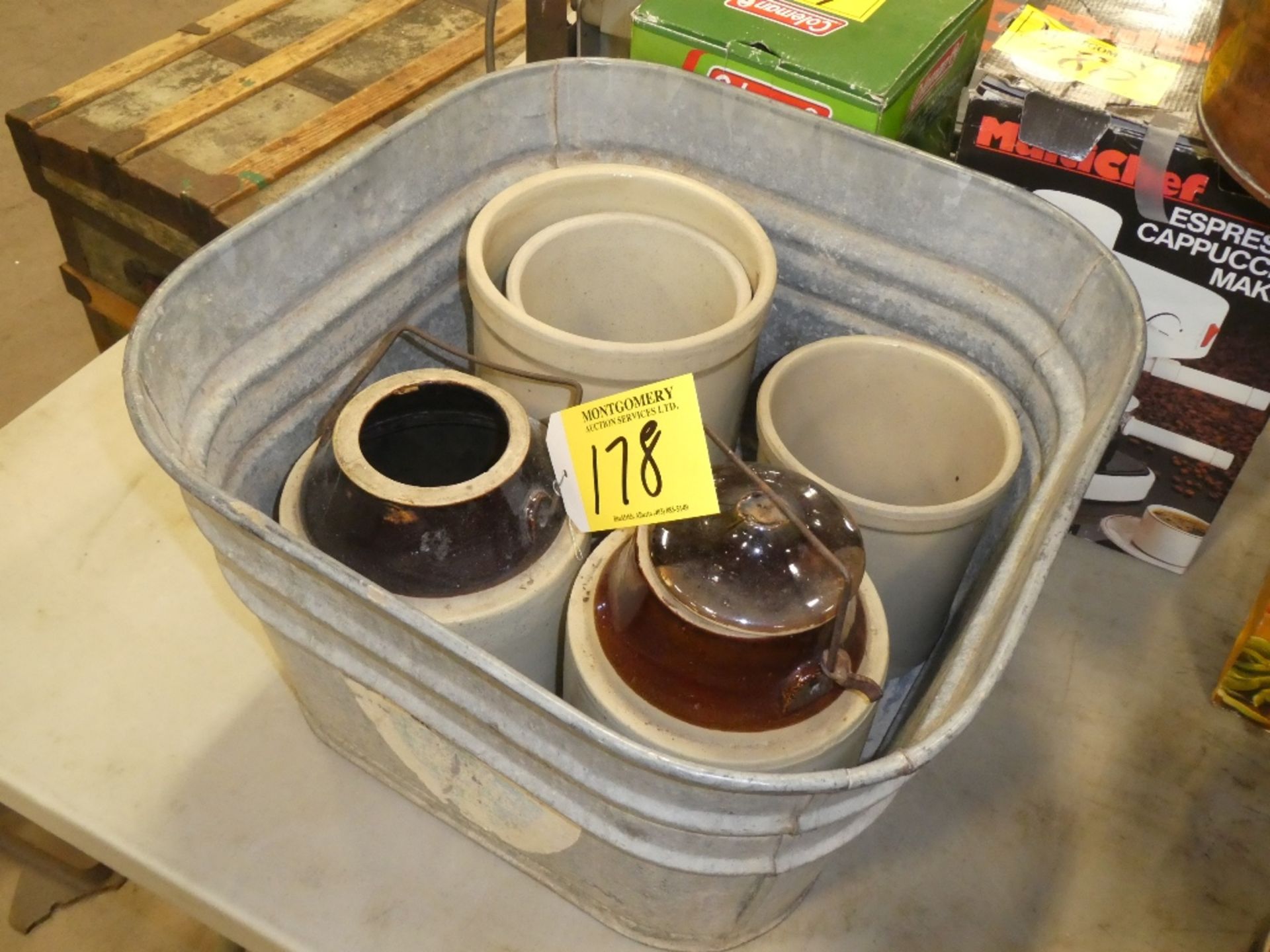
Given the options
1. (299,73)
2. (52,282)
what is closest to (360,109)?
(299,73)

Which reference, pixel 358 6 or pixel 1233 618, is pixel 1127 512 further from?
pixel 358 6

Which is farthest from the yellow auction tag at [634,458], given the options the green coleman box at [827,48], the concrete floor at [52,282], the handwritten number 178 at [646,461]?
the concrete floor at [52,282]

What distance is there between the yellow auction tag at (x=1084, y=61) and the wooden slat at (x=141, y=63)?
Answer: 2.70 feet

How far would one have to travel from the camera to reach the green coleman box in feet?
2.25

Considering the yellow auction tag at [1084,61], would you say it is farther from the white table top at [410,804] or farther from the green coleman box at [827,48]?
the white table top at [410,804]

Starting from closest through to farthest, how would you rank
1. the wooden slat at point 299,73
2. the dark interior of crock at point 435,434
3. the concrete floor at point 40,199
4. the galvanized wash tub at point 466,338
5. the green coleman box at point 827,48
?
the galvanized wash tub at point 466,338, the dark interior of crock at point 435,434, the green coleman box at point 827,48, the wooden slat at point 299,73, the concrete floor at point 40,199

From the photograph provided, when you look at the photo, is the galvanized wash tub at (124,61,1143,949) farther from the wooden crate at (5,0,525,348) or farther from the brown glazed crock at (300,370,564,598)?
the wooden crate at (5,0,525,348)

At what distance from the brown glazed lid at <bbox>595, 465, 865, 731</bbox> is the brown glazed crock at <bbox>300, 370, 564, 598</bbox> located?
69 mm

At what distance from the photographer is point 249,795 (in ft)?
2.06

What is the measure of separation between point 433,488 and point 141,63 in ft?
2.60

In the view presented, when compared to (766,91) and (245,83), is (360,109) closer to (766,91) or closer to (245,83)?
(245,83)

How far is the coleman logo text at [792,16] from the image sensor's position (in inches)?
28.2

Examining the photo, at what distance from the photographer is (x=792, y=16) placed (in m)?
0.73

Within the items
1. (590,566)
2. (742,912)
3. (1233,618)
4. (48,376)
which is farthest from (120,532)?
(48,376)
